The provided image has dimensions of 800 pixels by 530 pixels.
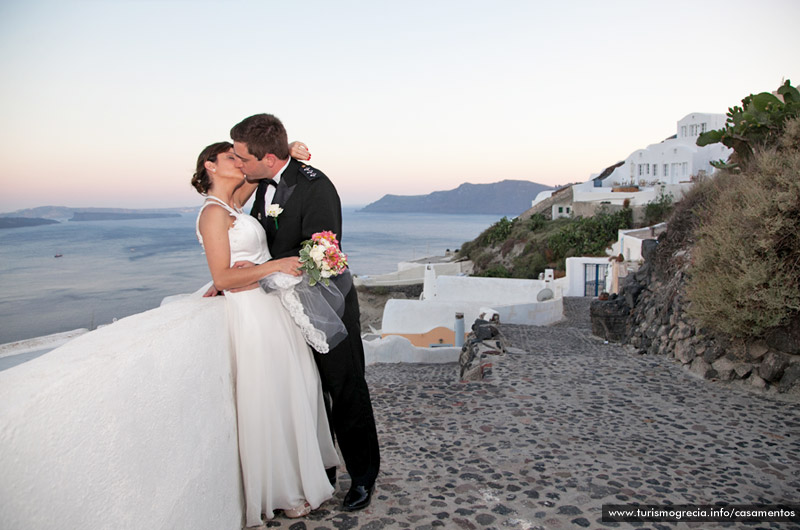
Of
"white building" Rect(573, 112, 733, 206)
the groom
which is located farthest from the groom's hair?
"white building" Rect(573, 112, 733, 206)

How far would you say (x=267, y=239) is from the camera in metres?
2.86

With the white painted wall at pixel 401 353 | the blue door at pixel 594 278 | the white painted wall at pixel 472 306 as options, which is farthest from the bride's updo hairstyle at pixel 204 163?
the blue door at pixel 594 278

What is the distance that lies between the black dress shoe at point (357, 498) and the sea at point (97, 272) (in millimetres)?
22348

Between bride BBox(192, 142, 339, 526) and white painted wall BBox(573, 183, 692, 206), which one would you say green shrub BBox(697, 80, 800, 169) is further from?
white painted wall BBox(573, 183, 692, 206)

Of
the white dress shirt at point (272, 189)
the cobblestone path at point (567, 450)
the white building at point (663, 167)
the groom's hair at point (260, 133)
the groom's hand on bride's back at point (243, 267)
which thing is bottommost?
the cobblestone path at point (567, 450)

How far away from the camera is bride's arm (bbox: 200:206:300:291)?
255cm

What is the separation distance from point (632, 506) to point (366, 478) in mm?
1459

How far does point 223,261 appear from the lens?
258cm

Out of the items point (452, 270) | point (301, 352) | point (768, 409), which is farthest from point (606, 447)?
point (452, 270)

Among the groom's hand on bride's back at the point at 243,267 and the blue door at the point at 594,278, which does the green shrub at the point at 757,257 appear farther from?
the blue door at the point at 594,278

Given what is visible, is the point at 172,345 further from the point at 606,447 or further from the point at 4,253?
the point at 4,253

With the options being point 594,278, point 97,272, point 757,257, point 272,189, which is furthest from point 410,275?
point 97,272

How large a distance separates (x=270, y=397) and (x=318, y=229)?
827 millimetres

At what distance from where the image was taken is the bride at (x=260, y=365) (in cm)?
254
